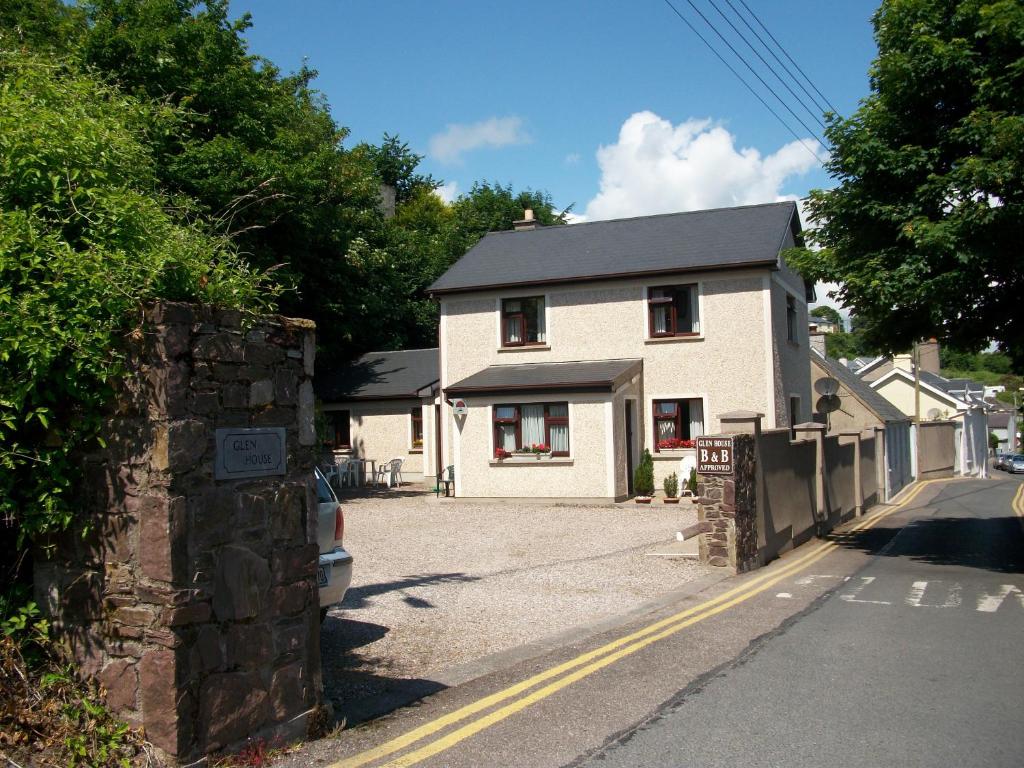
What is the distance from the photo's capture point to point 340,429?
31516 mm

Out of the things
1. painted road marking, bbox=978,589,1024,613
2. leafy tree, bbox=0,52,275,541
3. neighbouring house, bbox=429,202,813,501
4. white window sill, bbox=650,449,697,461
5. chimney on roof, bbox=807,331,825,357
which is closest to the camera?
leafy tree, bbox=0,52,275,541

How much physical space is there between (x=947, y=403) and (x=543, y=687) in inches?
2157

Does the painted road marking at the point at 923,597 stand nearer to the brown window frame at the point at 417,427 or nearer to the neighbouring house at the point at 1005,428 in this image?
the brown window frame at the point at 417,427

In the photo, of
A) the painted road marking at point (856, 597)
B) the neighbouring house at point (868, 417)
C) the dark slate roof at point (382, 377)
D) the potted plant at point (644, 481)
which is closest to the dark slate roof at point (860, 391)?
the neighbouring house at point (868, 417)

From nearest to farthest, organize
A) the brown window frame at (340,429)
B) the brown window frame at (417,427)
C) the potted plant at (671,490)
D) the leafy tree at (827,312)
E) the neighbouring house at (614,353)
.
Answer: the potted plant at (671,490), the neighbouring house at (614,353), the brown window frame at (417,427), the brown window frame at (340,429), the leafy tree at (827,312)

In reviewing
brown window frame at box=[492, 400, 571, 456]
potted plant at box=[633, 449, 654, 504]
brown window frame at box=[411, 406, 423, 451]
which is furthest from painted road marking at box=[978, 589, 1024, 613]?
brown window frame at box=[411, 406, 423, 451]

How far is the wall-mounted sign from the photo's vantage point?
188 inches

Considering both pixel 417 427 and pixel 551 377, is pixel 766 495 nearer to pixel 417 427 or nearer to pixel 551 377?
pixel 551 377

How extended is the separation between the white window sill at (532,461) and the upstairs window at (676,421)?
9.39ft

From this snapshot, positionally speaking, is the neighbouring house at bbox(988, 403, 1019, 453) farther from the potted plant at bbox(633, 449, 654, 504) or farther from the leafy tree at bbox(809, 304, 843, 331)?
the potted plant at bbox(633, 449, 654, 504)

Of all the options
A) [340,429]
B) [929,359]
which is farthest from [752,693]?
[929,359]

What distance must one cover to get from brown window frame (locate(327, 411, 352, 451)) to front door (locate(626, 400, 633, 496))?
37.1 feet

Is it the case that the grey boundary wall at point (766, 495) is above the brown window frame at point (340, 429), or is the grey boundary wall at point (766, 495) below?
below

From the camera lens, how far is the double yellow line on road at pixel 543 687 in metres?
5.15
